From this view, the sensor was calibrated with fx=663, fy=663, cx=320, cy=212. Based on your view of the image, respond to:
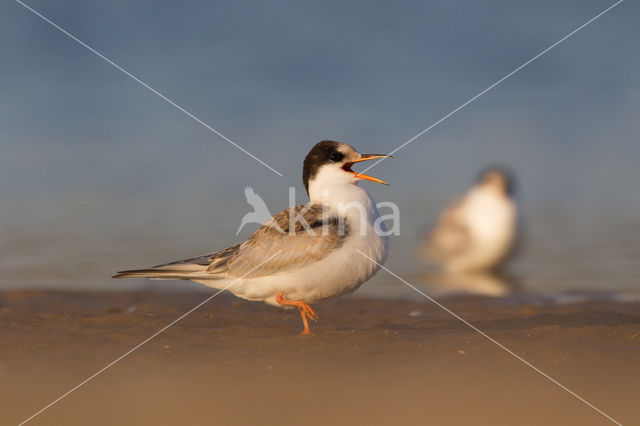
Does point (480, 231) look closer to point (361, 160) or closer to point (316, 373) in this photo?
point (361, 160)

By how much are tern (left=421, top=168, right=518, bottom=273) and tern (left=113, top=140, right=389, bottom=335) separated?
17.3 ft

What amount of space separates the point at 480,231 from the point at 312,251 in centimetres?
628

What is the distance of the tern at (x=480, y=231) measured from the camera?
1106 centimetres

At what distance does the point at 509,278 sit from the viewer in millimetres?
10227

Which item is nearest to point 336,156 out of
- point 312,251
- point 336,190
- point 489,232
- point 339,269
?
point 336,190

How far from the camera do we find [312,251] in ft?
18.6

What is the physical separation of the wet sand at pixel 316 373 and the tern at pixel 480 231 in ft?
16.1

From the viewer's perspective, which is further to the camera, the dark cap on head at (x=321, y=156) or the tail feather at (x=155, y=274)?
the dark cap on head at (x=321, y=156)

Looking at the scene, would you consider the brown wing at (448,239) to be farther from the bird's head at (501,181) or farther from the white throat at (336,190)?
the white throat at (336,190)

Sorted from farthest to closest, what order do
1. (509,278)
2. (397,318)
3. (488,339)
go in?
1. (509,278)
2. (397,318)
3. (488,339)

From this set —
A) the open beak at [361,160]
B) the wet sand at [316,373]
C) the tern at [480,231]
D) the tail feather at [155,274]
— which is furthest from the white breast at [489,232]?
the tail feather at [155,274]

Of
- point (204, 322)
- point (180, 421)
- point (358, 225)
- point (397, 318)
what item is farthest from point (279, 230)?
point (180, 421)

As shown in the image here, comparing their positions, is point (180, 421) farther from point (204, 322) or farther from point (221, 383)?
point (204, 322)

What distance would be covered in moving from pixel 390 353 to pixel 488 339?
0.83m
